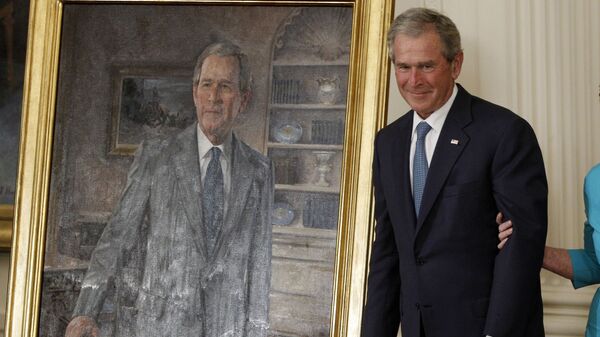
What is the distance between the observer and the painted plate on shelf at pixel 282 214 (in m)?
3.77

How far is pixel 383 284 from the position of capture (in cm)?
302

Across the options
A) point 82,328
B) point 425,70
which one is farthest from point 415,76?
point 82,328

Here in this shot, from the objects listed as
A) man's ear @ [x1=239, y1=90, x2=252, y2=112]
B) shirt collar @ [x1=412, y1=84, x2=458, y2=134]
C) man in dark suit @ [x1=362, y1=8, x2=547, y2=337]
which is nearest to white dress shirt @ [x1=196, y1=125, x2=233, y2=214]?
man's ear @ [x1=239, y1=90, x2=252, y2=112]

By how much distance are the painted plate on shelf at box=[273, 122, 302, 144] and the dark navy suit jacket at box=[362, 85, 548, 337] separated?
92cm

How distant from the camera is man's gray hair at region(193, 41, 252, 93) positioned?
12.9 feet

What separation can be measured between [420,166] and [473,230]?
0.32 meters

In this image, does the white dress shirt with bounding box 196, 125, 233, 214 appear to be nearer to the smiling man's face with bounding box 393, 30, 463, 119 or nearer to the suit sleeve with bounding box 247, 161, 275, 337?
the suit sleeve with bounding box 247, 161, 275, 337

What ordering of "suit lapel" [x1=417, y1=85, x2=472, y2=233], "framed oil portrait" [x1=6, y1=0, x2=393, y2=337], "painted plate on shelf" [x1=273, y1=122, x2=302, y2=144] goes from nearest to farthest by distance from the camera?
"suit lapel" [x1=417, y1=85, x2=472, y2=233], "framed oil portrait" [x1=6, y1=0, x2=393, y2=337], "painted plate on shelf" [x1=273, y1=122, x2=302, y2=144]

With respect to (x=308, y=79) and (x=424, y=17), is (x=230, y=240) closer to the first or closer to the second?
(x=308, y=79)

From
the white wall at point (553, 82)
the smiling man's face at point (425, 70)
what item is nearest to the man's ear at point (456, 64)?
the smiling man's face at point (425, 70)

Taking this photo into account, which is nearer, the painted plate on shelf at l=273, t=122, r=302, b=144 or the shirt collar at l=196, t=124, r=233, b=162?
the painted plate on shelf at l=273, t=122, r=302, b=144

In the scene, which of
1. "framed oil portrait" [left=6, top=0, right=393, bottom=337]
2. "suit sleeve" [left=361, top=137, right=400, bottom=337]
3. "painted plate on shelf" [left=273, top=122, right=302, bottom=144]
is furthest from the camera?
"painted plate on shelf" [left=273, top=122, right=302, bottom=144]

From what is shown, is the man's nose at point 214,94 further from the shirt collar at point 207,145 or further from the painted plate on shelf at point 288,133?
the painted plate on shelf at point 288,133

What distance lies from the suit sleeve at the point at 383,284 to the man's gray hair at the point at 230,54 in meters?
1.10
